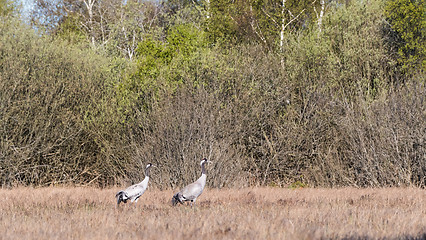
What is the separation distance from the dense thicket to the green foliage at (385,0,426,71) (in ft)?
1.59

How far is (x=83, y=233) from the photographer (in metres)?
6.83

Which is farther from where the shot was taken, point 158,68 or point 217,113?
point 158,68

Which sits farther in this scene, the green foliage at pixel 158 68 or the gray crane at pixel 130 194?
the green foliage at pixel 158 68

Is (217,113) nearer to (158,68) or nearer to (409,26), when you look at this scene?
(158,68)

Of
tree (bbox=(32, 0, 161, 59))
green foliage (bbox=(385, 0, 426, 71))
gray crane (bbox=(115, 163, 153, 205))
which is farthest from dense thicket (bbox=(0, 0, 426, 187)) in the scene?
tree (bbox=(32, 0, 161, 59))

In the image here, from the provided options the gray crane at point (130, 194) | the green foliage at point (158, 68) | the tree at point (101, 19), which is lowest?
the gray crane at point (130, 194)

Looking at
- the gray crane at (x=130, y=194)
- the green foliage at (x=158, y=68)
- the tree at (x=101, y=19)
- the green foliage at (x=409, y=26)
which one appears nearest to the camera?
the gray crane at (x=130, y=194)

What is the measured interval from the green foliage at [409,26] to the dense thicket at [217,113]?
0.49m

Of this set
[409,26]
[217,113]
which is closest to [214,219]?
[217,113]

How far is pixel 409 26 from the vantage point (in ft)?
82.8

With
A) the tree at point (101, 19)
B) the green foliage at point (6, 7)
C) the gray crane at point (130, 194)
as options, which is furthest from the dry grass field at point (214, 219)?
the tree at point (101, 19)

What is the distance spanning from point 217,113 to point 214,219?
394 inches

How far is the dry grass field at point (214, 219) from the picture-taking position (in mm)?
6711

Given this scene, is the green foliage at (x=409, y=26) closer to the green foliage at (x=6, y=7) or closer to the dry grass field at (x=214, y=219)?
the dry grass field at (x=214, y=219)
